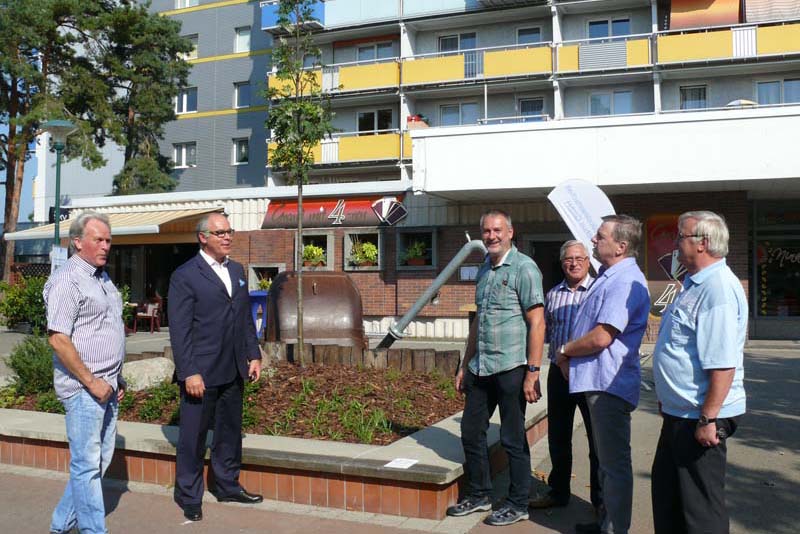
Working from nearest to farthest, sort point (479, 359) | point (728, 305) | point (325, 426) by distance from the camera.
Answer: point (728, 305) → point (479, 359) → point (325, 426)

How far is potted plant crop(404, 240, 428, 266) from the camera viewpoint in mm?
19203

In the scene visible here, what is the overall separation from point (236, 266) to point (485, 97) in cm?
2362

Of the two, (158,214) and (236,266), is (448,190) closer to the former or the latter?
(158,214)

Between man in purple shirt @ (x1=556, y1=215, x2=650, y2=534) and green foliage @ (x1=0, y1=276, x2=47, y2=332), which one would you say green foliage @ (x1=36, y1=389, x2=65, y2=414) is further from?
green foliage @ (x1=0, y1=276, x2=47, y2=332)

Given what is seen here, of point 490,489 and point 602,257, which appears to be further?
point 490,489

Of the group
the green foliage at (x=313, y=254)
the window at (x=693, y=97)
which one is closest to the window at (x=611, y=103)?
the window at (x=693, y=97)

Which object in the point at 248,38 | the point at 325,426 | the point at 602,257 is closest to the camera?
the point at 602,257

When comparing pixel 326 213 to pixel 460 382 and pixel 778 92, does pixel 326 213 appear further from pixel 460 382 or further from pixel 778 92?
pixel 778 92

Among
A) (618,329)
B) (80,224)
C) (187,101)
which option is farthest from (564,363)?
(187,101)

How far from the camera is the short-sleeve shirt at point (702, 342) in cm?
314

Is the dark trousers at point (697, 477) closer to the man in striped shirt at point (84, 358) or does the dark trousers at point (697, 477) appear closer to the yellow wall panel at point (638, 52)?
the man in striped shirt at point (84, 358)

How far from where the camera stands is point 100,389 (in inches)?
154

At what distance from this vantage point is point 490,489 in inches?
182

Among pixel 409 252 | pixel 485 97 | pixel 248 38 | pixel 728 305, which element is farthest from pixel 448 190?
pixel 248 38
